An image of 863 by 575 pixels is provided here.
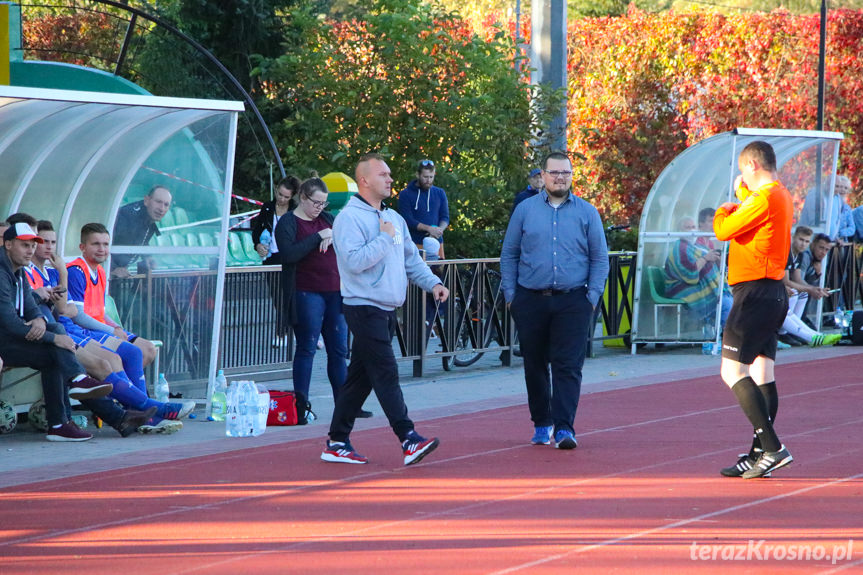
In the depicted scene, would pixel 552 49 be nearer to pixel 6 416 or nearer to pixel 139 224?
pixel 139 224

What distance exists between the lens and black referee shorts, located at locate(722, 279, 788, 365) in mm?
7293

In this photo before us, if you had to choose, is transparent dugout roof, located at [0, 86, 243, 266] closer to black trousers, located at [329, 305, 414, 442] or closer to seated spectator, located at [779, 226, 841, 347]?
black trousers, located at [329, 305, 414, 442]

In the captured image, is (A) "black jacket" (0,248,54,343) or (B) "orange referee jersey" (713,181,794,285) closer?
(B) "orange referee jersey" (713,181,794,285)

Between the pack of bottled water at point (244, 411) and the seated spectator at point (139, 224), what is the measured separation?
5.42 feet

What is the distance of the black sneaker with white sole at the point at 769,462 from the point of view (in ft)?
23.8

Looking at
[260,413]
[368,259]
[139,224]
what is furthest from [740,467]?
[139,224]

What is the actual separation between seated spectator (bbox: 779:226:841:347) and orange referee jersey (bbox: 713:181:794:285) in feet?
27.4

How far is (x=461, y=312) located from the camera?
13414mm

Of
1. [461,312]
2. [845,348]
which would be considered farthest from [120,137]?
[845,348]

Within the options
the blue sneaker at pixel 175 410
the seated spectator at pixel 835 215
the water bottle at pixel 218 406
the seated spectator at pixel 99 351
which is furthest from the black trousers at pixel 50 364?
the seated spectator at pixel 835 215

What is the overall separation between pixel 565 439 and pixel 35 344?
3725mm

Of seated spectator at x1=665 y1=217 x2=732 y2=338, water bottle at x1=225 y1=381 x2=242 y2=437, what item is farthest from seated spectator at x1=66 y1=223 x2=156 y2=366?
seated spectator at x1=665 y1=217 x2=732 y2=338

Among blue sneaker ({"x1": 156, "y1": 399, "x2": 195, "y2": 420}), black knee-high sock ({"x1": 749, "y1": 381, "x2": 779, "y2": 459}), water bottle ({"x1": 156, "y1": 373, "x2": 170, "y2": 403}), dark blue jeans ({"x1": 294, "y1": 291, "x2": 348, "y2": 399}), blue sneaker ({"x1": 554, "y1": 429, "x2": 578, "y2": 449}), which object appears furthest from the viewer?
water bottle ({"x1": 156, "y1": 373, "x2": 170, "y2": 403})

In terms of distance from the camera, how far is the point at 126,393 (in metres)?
9.26
